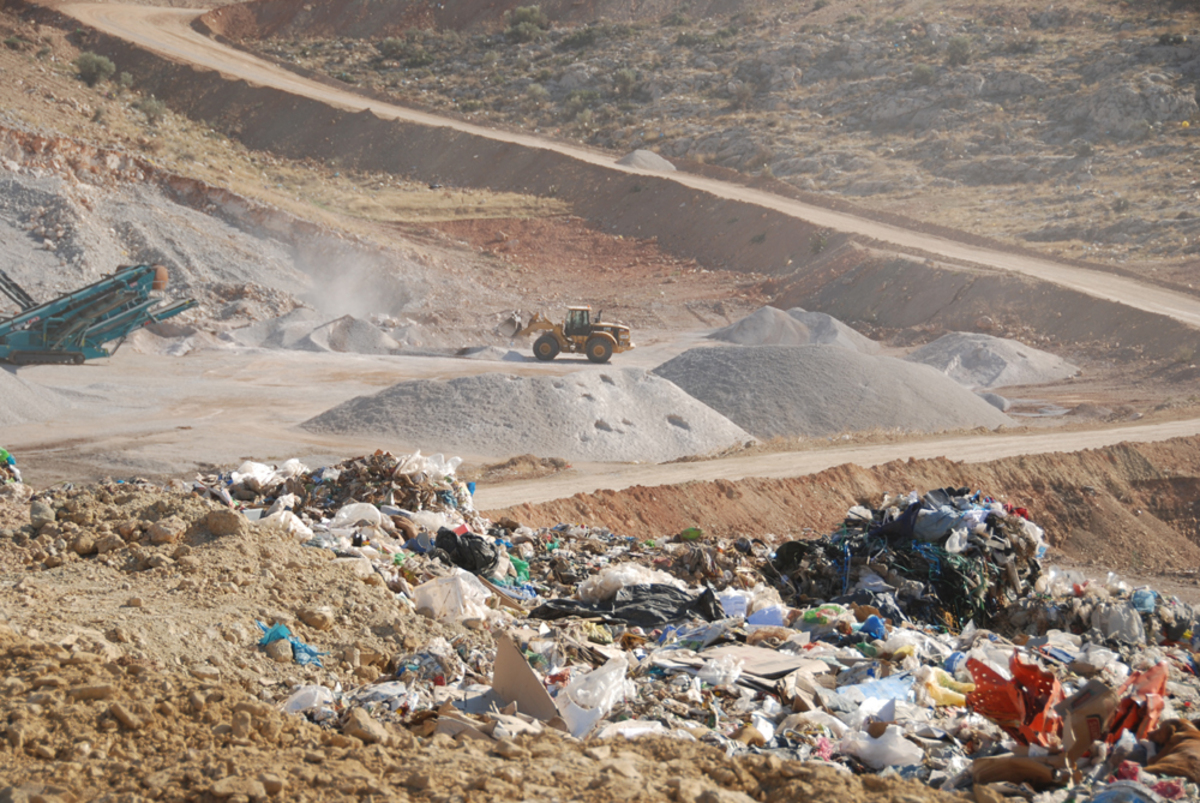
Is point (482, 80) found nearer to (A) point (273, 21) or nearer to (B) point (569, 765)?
(A) point (273, 21)

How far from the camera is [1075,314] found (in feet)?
94.9

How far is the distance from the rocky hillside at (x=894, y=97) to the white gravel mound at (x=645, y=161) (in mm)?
1545

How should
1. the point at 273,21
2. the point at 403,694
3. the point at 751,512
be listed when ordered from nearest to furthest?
the point at 403,694
the point at 751,512
the point at 273,21

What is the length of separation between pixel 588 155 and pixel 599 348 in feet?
63.5

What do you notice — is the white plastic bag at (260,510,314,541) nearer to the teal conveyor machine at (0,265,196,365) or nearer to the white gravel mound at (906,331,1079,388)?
the teal conveyor machine at (0,265,196,365)

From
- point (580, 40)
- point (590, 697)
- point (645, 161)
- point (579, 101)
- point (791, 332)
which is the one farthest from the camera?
point (580, 40)

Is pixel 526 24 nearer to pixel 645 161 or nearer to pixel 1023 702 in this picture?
pixel 645 161

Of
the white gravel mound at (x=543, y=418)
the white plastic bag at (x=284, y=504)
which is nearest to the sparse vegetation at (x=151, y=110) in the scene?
the white gravel mound at (x=543, y=418)

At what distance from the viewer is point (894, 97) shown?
42812 mm

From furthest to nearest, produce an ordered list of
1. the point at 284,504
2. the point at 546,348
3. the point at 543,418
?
the point at 546,348 < the point at 543,418 < the point at 284,504

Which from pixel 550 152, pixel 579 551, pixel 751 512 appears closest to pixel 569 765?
pixel 579 551

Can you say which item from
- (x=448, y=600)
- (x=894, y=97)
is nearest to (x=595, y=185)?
(x=894, y=97)

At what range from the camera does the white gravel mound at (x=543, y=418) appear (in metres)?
18.8

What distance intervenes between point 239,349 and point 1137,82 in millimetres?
36755
